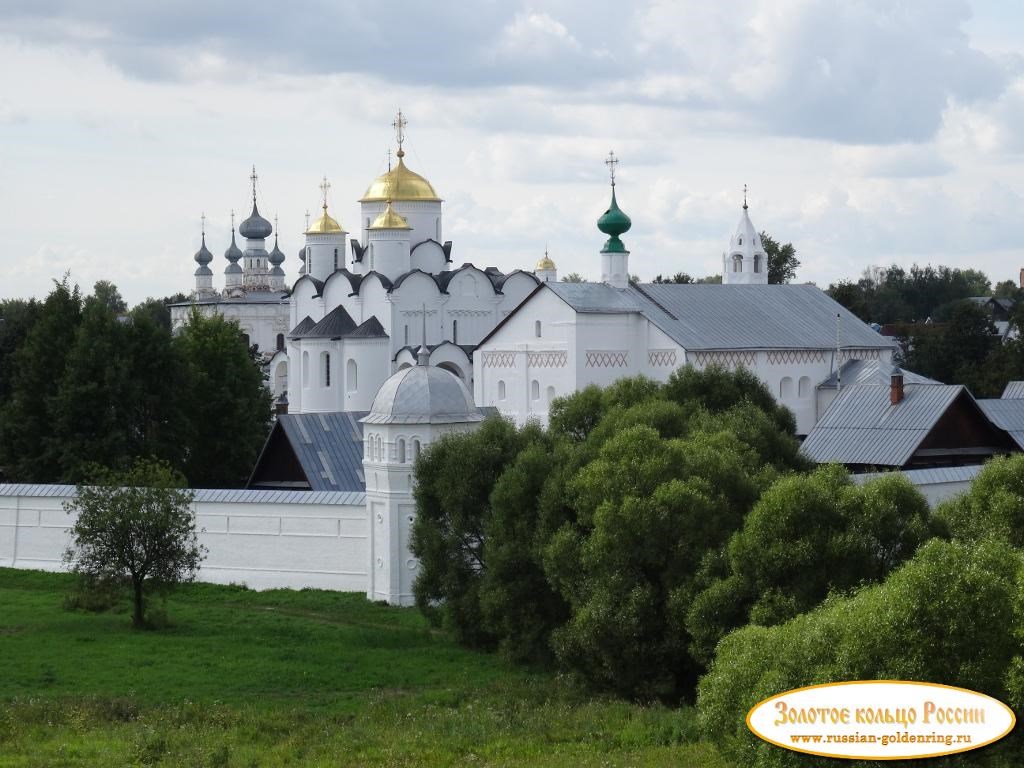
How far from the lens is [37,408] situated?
1188 inches

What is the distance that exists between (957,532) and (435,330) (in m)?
27.1

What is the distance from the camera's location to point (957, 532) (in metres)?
17.4

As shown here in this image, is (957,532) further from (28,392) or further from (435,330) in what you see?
(435,330)

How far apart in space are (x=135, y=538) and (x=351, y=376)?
22.3 m

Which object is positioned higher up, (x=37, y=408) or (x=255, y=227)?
(x=255, y=227)

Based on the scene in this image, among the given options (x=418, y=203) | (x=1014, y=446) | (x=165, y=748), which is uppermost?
(x=418, y=203)

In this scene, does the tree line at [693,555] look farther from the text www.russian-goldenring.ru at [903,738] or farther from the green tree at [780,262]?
the green tree at [780,262]

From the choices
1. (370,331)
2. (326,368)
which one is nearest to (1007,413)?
(370,331)

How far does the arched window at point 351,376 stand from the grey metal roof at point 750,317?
8.03m

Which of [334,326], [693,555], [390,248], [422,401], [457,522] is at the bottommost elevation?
[693,555]

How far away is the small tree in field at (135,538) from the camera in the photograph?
2039cm

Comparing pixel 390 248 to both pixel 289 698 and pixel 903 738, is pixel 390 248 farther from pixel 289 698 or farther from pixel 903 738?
pixel 903 738

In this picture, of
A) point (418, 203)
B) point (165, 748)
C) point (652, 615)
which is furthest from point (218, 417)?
point (165, 748)

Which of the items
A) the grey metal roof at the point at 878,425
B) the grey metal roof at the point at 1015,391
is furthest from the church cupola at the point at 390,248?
the grey metal roof at the point at 878,425
